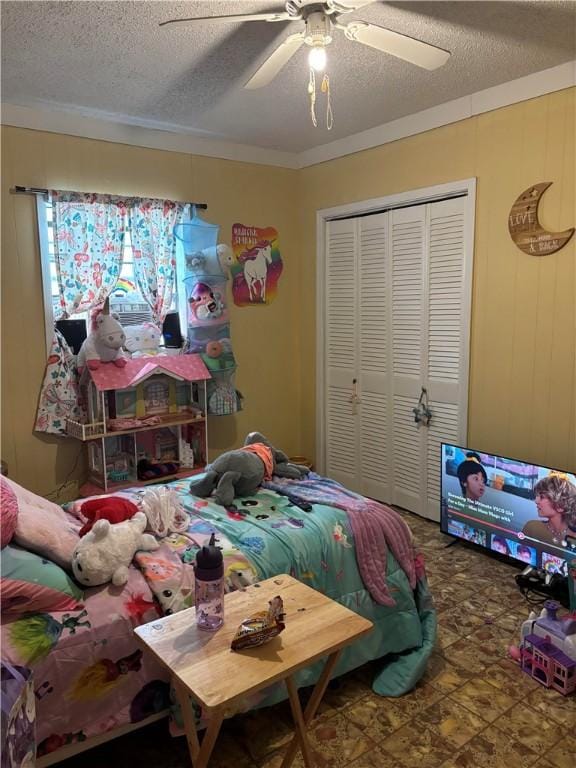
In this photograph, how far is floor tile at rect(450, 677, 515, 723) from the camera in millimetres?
2146

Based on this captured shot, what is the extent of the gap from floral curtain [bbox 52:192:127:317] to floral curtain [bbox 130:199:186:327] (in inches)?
4.3

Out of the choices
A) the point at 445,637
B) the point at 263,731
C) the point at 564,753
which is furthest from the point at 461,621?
the point at 263,731

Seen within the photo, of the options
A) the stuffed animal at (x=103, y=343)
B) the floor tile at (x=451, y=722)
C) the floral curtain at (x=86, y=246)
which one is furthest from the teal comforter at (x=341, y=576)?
the floral curtain at (x=86, y=246)

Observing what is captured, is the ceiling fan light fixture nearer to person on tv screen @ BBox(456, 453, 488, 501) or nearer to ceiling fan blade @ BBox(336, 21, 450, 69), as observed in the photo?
ceiling fan blade @ BBox(336, 21, 450, 69)

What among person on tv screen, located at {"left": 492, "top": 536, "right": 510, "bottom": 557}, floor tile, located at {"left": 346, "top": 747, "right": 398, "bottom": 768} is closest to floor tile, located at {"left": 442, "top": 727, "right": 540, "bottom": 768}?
floor tile, located at {"left": 346, "top": 747, "right": 398, "bottom": 768}

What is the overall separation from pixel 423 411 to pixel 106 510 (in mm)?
2261

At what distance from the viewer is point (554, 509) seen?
9.43 feet

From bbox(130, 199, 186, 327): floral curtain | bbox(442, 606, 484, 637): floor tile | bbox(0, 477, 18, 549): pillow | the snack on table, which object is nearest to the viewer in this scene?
the snack on table

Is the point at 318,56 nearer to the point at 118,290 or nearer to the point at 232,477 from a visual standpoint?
the point at 232,477

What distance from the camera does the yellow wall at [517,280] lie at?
118 inches

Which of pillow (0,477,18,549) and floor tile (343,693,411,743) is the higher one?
pillow (0,477,18,549)

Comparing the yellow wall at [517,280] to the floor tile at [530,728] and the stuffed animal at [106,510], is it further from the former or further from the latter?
the stuffed animal at [106,510]

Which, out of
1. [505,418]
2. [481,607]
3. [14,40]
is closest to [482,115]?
[505,418]

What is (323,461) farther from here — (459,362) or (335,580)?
(335,580)
